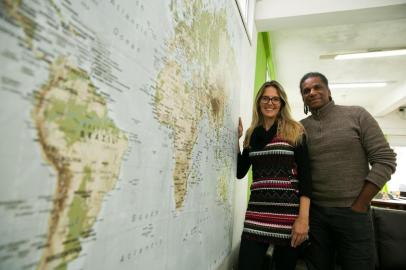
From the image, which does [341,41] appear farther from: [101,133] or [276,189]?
[101,133]

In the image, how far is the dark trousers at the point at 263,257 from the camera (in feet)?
3.82

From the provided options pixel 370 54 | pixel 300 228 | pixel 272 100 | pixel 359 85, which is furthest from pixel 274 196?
pixel 359 85

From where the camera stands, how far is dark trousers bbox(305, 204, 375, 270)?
121cm

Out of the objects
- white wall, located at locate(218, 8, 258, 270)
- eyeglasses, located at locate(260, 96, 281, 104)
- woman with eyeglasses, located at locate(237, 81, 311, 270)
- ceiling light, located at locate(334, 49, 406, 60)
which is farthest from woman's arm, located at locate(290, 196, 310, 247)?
ceiling light, located at locate(334, 49, 406, 60)

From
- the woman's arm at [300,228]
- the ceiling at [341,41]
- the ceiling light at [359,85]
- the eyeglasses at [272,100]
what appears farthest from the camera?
the ceiling light at [359,85]

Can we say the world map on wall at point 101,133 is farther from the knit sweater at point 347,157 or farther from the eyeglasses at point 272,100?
the knit sweater at point 347,157

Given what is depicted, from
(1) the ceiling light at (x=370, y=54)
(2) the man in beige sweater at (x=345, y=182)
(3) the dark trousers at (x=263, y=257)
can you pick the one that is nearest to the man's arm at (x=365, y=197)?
(2) the man in beige sweater at (x=345, y=182)

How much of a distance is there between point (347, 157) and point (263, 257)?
2.16ft

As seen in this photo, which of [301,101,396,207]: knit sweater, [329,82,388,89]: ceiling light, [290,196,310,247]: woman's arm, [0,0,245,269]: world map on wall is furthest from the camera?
[329,82,388,89]: ceiling light

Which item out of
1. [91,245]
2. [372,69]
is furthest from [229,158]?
[372,69]

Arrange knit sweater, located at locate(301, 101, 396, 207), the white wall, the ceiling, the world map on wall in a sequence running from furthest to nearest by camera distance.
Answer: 1. the ceiling
2. the white wall
3. knit sweater, located at locate(301, 101, 396, 207)
4. the world map on wall

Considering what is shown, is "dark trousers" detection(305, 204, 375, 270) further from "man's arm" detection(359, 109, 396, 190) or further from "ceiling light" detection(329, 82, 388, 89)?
"ceiling light" detection(329, 82, 388, 89)

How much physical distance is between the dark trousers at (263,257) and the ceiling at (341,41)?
2008mm

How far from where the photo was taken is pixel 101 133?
486mm
